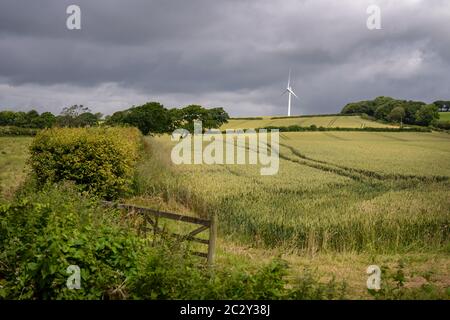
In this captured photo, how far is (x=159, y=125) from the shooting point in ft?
318

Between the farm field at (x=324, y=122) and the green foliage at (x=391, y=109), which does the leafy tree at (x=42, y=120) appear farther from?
the green foliage at (x=391, y=109)

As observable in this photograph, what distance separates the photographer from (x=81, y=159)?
61.9 feet

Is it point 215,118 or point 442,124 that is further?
point 215,118

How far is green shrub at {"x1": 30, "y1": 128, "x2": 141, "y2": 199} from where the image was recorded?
61.3 feet

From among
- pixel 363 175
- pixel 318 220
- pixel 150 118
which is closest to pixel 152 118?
pixel 150 118

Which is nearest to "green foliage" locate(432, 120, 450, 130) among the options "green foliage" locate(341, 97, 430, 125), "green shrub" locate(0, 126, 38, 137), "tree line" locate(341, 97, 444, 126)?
"tree line" locate(341, 97, 444, 126)

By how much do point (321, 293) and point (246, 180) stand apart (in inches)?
722

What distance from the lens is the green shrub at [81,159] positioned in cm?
1867

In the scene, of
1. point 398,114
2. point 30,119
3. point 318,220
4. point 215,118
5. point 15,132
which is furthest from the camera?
point 215,118

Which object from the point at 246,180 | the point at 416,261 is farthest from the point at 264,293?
the point at 246,180

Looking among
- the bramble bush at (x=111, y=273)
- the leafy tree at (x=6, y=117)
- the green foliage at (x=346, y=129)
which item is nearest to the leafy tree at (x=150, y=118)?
the green foliage at (x=346, y=129)

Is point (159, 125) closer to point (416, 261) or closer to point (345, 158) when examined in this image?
point (345, 158)

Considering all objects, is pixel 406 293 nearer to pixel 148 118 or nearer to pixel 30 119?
pixel 148 118

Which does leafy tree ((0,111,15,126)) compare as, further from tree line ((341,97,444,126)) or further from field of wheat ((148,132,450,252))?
field of wheat ((148,132,450,252))
